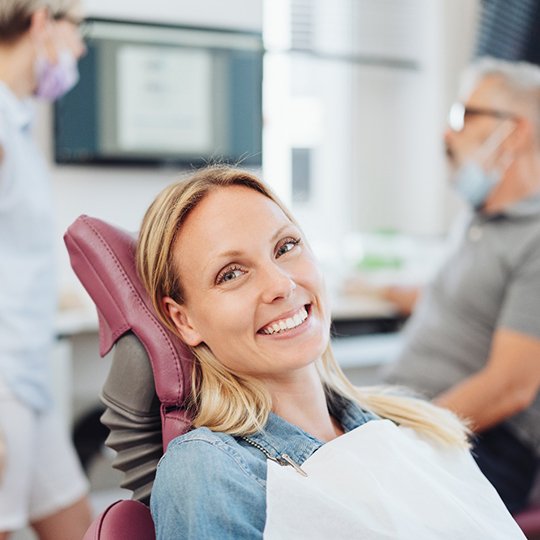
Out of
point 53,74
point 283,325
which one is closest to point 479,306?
point 283,325

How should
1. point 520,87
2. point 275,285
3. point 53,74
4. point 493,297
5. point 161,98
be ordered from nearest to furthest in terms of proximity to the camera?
1. point 275,285
2. point 53,74
3. point 493,297
4. point 520,87
5. point 161,98

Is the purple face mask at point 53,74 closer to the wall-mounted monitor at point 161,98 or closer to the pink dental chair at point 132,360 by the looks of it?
the pink dental chair at point 132,360

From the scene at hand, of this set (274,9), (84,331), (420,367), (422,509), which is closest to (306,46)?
(274,9)

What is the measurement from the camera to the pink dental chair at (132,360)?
111 centimetres

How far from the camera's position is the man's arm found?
6.04 feet

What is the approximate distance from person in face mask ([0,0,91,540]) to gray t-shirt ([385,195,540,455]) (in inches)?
34.7

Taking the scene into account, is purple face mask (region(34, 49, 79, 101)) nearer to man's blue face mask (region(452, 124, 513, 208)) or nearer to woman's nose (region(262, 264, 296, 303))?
woman's nose (region(262, 264, 296, 303))

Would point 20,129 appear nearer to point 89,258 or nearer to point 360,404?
point 89,258

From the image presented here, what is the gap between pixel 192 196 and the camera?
3.76ft

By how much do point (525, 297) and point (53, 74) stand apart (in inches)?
47.2

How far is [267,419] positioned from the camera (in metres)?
1.11

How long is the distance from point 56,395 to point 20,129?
105cm

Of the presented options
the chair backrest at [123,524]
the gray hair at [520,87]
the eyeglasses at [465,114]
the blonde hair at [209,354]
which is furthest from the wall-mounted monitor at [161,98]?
the chair backrest at [123,524]

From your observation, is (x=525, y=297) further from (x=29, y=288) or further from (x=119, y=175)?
(x=119, y=175)
